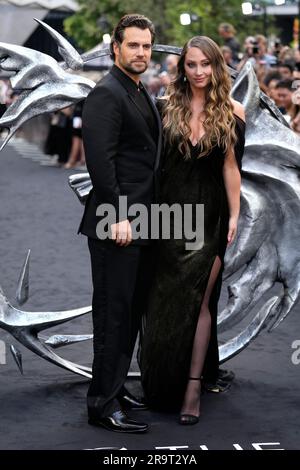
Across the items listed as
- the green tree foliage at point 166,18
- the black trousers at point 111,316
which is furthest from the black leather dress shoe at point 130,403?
the green tree foliage at point 166,18

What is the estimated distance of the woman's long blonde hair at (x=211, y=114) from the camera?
18.9 feet

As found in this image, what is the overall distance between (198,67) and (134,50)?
0.35 meters

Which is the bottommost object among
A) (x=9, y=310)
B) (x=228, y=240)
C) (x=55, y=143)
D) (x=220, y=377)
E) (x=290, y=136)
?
(x=55, y=143)

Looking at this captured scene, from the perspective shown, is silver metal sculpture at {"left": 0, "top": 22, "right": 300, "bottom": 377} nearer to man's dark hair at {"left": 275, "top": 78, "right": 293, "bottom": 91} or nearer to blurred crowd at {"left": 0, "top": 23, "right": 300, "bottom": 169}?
blurred crowd at {"left": 0, "top": 23, "right": 300, "bottom": 169}

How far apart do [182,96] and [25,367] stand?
82.5 inches

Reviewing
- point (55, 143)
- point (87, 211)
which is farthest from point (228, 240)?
point (55, 143)

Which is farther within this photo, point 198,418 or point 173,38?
point 173,38

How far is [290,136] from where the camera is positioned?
21.7 feet

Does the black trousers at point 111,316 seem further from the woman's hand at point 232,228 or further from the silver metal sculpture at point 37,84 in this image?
the silver metal sculpture at point 37,84

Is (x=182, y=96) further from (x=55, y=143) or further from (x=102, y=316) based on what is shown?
(x=55, y=143)

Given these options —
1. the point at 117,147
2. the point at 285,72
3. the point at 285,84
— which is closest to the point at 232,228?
the point at 117,147

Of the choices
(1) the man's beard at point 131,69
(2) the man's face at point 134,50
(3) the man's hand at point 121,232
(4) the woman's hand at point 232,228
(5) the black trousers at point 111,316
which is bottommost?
(5) the black trousers at point 111,316

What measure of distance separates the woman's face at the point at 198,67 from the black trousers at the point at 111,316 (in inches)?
34.6

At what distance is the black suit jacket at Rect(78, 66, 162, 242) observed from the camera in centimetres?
556
